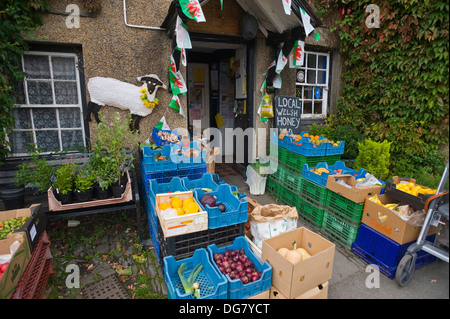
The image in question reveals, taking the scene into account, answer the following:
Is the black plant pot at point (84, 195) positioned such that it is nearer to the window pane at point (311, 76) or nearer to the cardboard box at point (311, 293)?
the cardboard box at point (311, 293)

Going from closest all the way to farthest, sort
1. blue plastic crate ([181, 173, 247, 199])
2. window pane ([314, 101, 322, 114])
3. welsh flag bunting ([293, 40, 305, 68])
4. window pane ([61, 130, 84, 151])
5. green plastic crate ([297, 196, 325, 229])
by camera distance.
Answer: blue plastic crate ([181, 173, 247, 199])
green plastic crate ([297, 196, 325, 229])
window pane ([61, 130, 84, 151])
welsh flag bunting ([293, 40, 305, 68])
window pane ([314, 101, 322, 114])

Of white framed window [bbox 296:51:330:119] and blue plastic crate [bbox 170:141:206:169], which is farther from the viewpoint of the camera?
white framed window [bbox 296:51:330:119]

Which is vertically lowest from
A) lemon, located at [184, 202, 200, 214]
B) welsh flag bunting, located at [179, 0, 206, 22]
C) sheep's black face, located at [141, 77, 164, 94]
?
lemon, located at [184, 202, 200, 214]

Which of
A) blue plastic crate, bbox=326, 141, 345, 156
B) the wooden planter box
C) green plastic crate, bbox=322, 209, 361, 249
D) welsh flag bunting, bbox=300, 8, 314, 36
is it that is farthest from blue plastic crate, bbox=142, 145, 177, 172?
welsh flag bunting, bbox=300, 8, 314, 36

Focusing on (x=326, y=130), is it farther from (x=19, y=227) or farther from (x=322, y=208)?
(x=19, y=227)

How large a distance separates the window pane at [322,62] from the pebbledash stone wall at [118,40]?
3822 mm

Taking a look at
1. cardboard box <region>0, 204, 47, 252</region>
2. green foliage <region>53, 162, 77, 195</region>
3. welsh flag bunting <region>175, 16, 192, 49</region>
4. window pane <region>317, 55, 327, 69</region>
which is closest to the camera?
cardboard box <region>0, 204, 47, 252</region>

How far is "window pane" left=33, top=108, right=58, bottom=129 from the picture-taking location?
439 centimetres

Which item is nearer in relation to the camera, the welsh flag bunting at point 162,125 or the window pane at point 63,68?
the window pane at point 63,68

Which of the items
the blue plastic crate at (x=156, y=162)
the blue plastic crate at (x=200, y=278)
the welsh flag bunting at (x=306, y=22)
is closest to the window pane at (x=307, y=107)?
the welsh flag bunting at (x=306, y=22)

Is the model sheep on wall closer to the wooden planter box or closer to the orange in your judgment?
the wooden planter box

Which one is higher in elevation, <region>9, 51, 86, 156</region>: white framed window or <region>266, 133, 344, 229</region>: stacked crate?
<region>9, 51, 86, 156</region>: white framed window

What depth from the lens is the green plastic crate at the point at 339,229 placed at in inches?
140

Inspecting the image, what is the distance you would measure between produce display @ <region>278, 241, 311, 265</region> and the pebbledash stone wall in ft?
11.4
